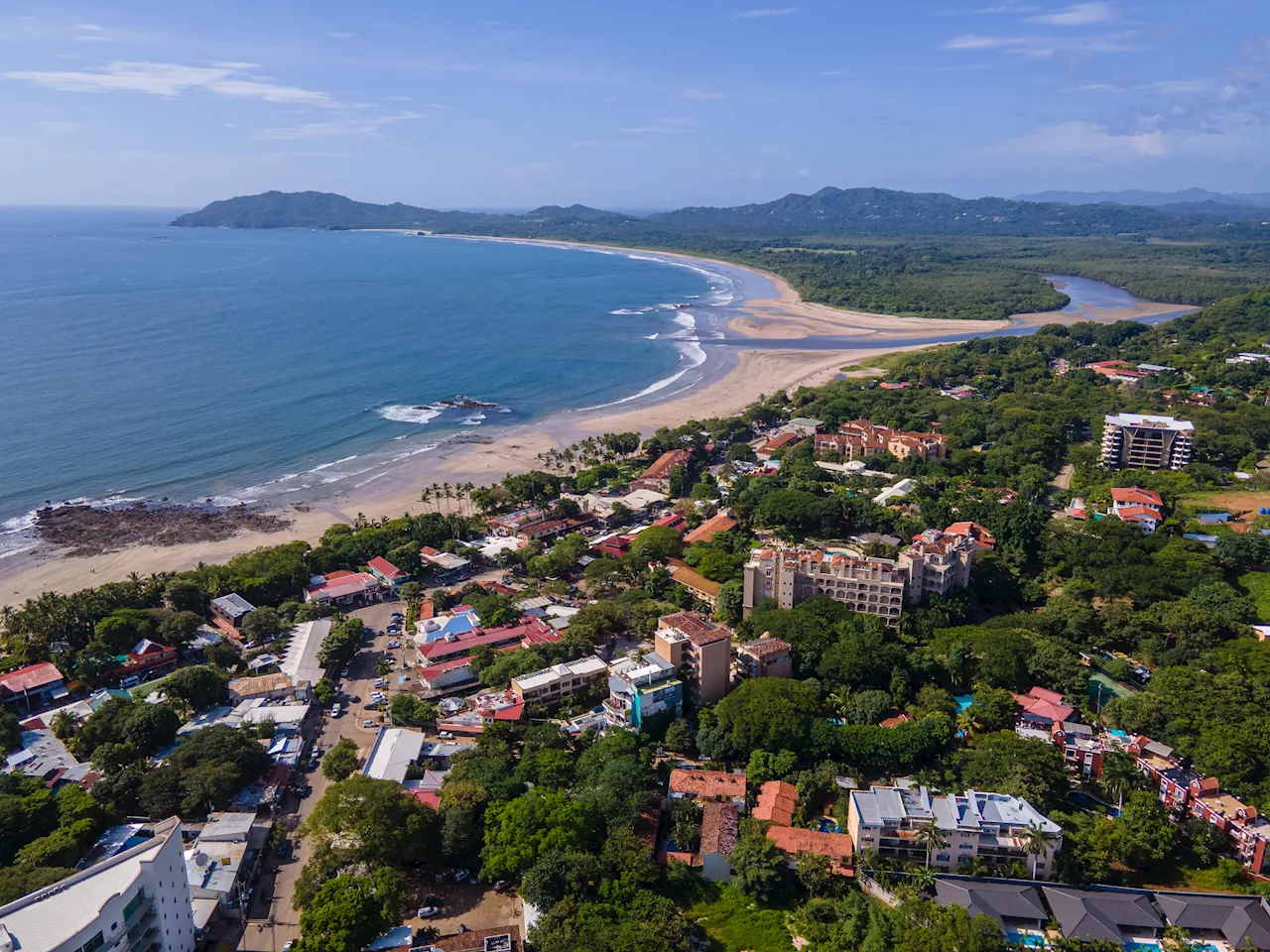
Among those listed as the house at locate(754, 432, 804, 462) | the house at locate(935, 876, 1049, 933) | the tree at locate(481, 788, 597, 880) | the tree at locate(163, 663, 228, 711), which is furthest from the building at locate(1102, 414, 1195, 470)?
the tree at locate(163, 663, 228, 711)

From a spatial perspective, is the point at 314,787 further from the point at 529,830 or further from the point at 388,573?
the point at 388,573

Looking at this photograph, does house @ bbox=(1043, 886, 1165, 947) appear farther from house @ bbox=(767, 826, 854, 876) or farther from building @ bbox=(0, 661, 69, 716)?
building @ bbox=(0, 661, 69, 716)

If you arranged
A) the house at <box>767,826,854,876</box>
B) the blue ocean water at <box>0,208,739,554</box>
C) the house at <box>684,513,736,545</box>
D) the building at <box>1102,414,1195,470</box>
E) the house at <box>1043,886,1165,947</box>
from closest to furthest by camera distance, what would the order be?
the house at <box>1043,886,1165,947</box> → the house at <box>767,826,854,876</box> → the house at <box>684,513,736,545</box> → the building at <box>1102,414,1195,470</box> → the blue ocean water at <box>0,208,739,554</box>

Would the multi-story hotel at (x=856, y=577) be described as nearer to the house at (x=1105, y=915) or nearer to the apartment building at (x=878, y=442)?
the house at (x=1105, y=915)

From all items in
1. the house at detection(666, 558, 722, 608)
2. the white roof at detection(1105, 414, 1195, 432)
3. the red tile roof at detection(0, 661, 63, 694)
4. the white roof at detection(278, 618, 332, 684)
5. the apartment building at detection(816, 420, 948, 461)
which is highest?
the white roof at detection(1105, 414, 1195, 432)

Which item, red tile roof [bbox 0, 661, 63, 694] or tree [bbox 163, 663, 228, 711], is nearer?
tree [bbox 163, 663, 228, 711]

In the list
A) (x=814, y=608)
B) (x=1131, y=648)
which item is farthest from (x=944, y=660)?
(x=1131, y=648)

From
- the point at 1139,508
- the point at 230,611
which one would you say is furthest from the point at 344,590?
the point at 1139,508
